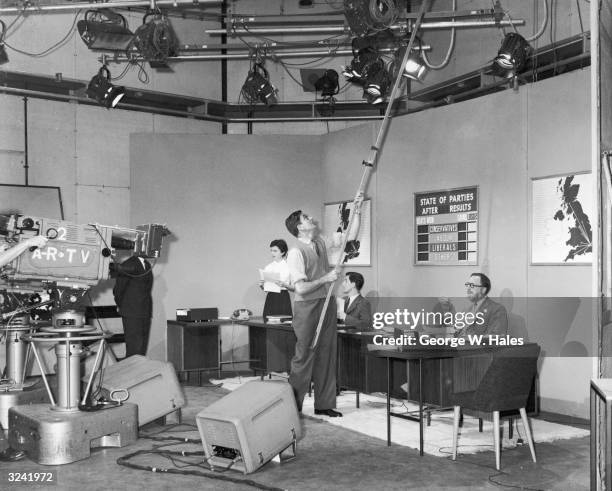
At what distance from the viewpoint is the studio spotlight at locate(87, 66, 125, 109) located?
796 centimetres

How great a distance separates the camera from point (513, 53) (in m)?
6.60

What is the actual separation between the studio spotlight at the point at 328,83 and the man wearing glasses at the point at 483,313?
3655mm

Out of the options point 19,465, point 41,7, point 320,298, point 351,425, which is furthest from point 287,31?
point 19,465

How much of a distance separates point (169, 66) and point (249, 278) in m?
2.79

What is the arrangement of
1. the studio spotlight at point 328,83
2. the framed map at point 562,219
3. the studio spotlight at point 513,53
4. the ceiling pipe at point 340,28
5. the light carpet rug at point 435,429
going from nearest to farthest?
1. the light carpet rug at point 435,429
2. the framed map at point 562,219
3. the studio spotlight at point 513,53
4. the ceiling pipe at point 340,28
5. the studio spotlight at point 328,83

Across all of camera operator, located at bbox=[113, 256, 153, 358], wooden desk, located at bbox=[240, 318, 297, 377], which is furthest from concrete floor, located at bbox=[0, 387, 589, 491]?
camera operator, located at bbox=[113, 256, 153, 358]

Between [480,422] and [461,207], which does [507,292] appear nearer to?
[461,207]

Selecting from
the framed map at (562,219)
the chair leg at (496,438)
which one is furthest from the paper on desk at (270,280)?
the chair leg at (496,438)

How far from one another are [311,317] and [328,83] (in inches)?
157

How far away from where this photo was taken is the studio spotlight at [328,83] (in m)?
8.90

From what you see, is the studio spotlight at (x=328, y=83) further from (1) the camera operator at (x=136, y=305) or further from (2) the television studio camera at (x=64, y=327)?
(2) the television studio camera at (x=64, y=327)

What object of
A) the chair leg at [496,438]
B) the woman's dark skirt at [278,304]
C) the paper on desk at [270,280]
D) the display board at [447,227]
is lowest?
the chair leg at [496,438]

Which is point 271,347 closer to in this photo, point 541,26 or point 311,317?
point 311,317

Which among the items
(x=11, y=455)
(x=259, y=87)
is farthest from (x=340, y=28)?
(x=11, y=455)
